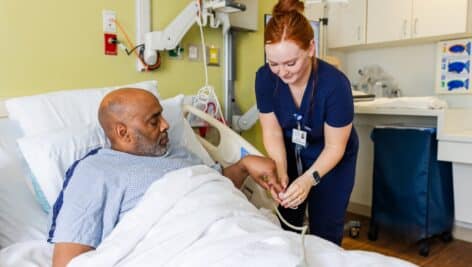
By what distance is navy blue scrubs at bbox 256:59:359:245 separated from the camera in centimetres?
139

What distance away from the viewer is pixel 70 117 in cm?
140

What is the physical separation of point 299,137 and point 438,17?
1.89m

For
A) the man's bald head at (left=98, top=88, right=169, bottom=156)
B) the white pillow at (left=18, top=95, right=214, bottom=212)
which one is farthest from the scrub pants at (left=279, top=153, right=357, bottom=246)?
the white pillow at (left=18, top=95, right=214, bottom=212)

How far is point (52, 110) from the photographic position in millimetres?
1379

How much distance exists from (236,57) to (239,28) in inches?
6.4

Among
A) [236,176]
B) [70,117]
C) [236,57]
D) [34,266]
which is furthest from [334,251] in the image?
[236,57]

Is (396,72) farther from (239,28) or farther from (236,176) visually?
(236,176)

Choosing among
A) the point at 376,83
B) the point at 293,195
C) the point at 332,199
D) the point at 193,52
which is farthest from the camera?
the point at 376,83

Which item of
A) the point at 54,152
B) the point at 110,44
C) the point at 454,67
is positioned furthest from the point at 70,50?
the point at 454,67

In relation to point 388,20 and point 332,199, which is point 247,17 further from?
point 388,20

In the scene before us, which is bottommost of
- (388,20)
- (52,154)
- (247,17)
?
(52,154)

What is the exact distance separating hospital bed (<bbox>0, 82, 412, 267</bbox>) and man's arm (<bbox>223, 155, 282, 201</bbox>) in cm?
18

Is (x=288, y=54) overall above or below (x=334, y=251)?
above

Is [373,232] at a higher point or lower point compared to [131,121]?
lower
